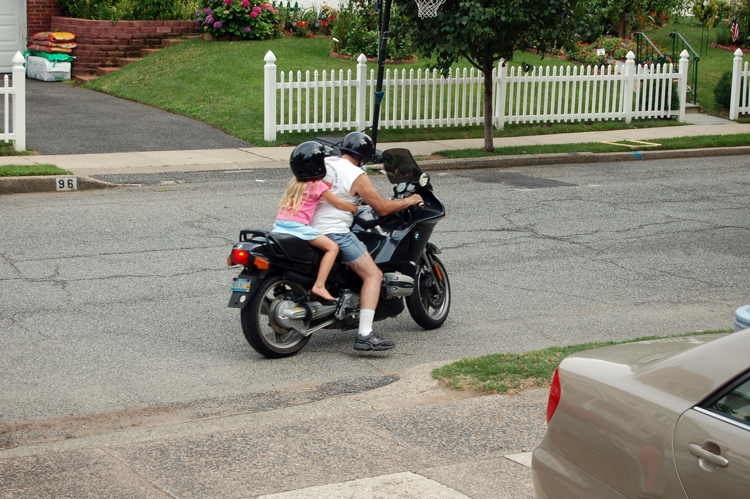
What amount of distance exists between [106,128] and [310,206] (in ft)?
38.7

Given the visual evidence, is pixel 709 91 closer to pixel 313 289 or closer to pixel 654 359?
pixel 313 289

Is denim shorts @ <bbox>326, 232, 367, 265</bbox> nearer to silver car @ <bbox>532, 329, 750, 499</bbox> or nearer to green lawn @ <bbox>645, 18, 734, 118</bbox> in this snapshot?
silver car @ <bbox>532, 329, 750, 499</bbox>

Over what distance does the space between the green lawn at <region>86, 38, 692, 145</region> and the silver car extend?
13.4 m

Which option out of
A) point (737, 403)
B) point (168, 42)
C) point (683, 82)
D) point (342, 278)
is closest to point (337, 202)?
point (342, 278)

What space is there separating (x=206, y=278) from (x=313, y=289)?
2.20 m

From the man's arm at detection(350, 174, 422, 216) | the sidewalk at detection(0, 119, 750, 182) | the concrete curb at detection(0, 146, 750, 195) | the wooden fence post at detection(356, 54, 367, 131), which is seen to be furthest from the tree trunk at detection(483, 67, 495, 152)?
the man's arm at detection(350, 174, 422, 216)

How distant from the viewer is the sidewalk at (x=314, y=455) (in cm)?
388

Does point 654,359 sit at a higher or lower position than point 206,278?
higher

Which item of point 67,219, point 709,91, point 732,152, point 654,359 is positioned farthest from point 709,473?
point 709,91

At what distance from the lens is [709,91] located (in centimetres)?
2278

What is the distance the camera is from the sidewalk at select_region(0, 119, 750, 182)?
13.4 metres

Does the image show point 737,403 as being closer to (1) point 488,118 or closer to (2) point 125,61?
A: (1) point 488,118

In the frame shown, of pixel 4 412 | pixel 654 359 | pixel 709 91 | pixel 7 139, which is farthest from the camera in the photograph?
pixel 709 91

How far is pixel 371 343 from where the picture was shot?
239 inches
